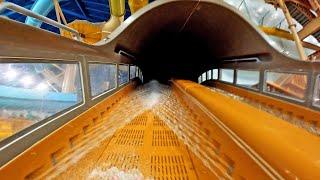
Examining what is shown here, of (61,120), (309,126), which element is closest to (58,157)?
(61,120)

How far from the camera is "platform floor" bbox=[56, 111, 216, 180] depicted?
150 cm

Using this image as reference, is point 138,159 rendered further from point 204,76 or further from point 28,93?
point 204,76

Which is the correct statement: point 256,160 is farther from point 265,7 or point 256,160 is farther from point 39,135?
point 265,7

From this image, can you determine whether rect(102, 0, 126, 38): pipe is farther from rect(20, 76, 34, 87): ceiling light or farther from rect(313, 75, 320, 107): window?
rect(20, 76, 34, 87): ceiling light

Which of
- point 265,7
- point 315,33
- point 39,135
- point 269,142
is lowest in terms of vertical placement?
point 39,135

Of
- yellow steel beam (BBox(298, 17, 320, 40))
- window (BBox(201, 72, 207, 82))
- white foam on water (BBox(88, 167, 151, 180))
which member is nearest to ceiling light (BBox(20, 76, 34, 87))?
white foam on water (BBox(88, 167, 151, 180))

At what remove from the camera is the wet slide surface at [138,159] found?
1478 mm

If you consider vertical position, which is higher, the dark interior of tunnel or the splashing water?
the dark interior of tunnel

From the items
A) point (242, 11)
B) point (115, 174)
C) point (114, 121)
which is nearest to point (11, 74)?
point (115, 174)

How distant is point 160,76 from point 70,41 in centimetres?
645

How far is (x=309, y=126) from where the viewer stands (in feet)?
7.86

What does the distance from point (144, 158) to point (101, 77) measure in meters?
1.43

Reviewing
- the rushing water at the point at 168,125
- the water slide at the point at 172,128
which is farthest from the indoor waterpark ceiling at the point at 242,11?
the rushing water at the point at 168,125

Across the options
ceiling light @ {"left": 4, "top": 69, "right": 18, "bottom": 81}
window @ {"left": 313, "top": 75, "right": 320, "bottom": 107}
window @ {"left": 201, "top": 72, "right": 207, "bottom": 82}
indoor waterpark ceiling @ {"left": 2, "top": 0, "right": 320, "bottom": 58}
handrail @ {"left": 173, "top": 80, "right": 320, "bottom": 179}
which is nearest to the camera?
handrail @ {"left": 173, "top": 80, "right": 320, "bottom": 179}
